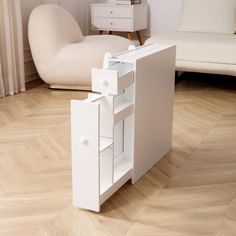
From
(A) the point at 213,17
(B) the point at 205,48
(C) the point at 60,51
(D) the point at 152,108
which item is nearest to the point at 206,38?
(B) the point at 205,48

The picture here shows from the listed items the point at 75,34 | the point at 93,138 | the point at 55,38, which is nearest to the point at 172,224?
the point at 93,138

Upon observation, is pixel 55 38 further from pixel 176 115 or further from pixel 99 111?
pixel 99 111

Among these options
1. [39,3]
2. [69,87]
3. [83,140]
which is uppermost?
[39,3]

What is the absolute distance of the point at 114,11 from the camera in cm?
495

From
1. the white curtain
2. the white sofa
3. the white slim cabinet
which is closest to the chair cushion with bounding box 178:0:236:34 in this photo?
the white sofa

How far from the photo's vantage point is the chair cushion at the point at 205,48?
362 cm

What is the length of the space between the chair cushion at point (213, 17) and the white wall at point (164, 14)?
2.82ft

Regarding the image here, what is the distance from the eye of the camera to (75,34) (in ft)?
13.2

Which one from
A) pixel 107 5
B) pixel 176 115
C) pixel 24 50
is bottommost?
pixel 176 115

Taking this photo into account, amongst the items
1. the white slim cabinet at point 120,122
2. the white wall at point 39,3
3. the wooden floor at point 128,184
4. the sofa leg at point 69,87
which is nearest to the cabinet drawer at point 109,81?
the white slim cabinet at point 120,122

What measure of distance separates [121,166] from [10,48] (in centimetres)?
198

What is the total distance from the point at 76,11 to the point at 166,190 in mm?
3469

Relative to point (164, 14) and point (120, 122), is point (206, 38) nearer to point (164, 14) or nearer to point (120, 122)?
point (164, 14)

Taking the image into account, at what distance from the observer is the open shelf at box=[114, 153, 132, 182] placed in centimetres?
201
